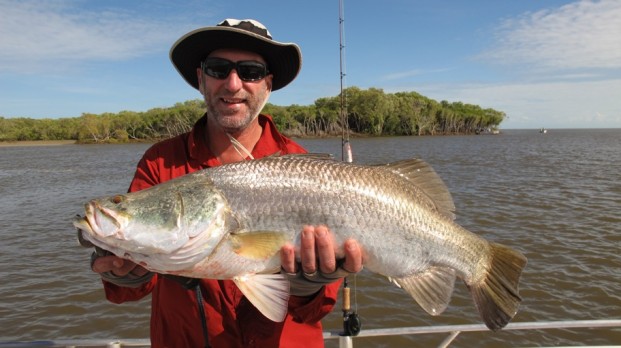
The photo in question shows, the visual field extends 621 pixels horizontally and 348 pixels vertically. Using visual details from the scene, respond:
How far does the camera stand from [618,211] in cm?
1486

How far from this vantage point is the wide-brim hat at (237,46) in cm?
304

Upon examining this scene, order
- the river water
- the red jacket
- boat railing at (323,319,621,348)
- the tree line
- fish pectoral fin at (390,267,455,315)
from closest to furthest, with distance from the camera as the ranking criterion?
the red jacket, fish pectoral fin at (390,267,455,315), boat railing at (323,319,621,348), the river water, the tree line

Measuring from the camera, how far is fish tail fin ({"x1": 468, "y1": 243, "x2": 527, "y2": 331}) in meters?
2.84

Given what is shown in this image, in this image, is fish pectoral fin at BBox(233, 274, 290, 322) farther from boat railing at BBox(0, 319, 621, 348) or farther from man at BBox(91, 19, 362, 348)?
boat railing at BBox(0, 319, 621, 348)

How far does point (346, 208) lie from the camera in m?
2.58

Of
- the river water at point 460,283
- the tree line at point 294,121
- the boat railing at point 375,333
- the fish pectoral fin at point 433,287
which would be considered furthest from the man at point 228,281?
the tree line at point 294,121

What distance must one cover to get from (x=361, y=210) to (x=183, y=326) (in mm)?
1355

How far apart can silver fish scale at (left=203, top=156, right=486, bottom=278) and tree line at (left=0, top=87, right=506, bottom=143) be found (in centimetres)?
8593

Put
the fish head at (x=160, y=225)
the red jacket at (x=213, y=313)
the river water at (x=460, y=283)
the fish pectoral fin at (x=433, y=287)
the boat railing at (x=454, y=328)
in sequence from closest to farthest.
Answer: the fish head at (x=160, y=225) < the red jacket at (x=213, y=313) < the fish pectoral fin at (x=433, y=287) < the boat railing at (x=454, y=328) < the river water at (x=460, y=283)

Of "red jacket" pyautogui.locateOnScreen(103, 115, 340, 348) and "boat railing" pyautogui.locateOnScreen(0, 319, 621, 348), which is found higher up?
"red jacket" pyautogui.locateOnScreen(103, 115, 340, 348)

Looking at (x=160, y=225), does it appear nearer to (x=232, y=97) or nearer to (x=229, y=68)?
(x=232, y=97)

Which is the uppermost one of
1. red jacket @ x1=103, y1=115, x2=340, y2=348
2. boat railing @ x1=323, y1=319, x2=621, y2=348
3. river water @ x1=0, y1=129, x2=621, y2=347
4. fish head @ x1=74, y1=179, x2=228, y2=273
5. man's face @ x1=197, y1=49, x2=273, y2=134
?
man's face @ x1=197, y1=49, x2=273, y2=134

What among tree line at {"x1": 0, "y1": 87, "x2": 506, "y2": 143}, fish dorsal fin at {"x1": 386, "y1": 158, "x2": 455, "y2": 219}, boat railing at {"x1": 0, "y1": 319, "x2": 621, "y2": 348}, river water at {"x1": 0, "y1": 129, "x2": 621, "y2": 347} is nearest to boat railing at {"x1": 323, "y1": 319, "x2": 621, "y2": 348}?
boat railing at {"x1": 0, "y1": 319, "x2": 621, "y2": 348}

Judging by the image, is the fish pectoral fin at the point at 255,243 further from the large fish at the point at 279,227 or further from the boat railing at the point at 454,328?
the boat railing at the point at 454,328
